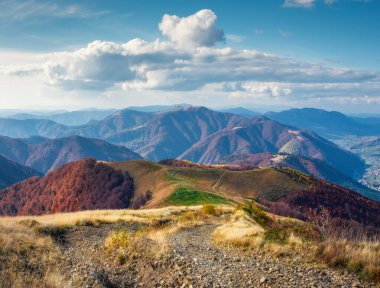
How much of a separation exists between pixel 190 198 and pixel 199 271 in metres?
63.5

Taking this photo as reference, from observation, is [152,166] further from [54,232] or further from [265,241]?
[265,241]

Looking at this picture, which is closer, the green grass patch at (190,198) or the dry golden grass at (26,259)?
the dry golden grass at (26,259)

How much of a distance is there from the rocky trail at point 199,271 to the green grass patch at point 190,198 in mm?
54774

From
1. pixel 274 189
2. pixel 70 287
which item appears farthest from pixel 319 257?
pixel 274 189

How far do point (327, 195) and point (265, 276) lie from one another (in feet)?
626

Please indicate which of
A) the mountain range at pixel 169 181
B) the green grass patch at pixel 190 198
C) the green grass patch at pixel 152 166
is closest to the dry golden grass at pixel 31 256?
the green grass patch at pixel 190 198

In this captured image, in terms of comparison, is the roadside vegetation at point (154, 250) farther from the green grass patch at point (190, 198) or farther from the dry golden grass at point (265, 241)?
the green grass patch at point (190, 198)

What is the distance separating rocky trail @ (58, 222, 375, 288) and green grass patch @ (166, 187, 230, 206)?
180 ft

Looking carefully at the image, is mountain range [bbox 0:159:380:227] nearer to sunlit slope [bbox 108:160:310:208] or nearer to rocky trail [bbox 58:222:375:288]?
sunlit slope [bbox 108:160:310:208]

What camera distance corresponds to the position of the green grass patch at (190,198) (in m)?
73.8

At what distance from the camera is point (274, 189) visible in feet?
508

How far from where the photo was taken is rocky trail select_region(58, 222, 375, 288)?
13.0 meters

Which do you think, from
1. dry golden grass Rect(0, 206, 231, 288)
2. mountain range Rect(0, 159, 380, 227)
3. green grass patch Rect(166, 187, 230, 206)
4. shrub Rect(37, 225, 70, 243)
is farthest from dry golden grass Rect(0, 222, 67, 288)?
mountain range Rect(0, 159, 380, 227)

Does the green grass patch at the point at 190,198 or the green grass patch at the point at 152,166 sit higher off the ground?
the green grass patch at the point at 190,198
